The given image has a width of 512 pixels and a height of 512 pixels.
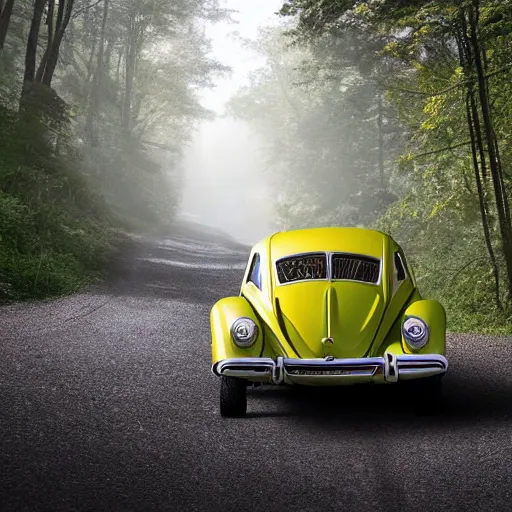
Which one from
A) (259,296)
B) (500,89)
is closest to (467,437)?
(259,296)

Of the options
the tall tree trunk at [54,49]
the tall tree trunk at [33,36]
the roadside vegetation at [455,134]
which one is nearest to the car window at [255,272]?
the roadside vegetation at [455,134]

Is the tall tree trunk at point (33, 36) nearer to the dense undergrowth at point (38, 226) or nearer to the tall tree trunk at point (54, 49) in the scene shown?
the tall tree trunk at point (54, 49)

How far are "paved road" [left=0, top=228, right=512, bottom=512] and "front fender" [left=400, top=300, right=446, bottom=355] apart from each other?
561 mm

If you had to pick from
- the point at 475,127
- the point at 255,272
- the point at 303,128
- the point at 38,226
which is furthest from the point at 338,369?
the point at 303,128

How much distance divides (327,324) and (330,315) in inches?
4.5

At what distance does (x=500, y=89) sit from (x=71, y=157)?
862 inches

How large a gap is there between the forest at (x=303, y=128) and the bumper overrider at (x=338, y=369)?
18.6ft

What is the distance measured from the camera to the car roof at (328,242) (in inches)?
280

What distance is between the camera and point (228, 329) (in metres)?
6.30

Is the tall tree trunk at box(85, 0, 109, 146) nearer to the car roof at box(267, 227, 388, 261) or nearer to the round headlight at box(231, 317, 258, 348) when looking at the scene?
the car roof at box(267, 227, 388, 261)

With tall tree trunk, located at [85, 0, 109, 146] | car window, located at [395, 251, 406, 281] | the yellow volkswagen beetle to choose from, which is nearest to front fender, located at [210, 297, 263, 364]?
the yellow volkswagen beetle

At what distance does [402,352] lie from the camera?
A: 614 cm

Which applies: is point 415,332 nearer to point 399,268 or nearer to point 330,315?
point 330,315

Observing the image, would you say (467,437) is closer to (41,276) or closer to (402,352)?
(402,352)
